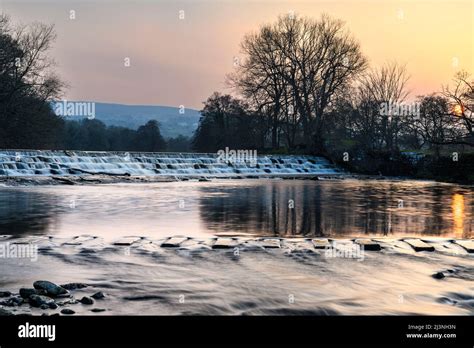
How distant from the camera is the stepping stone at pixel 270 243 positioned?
8.45 meters

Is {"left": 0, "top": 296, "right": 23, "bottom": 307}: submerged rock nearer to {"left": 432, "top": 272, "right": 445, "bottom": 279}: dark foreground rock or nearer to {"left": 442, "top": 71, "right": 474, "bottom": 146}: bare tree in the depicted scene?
{"left": 432, "top": 272, "right": 445, "bottom": 279}: dark foreground rock

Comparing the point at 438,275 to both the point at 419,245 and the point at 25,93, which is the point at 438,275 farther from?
the point at 25,93

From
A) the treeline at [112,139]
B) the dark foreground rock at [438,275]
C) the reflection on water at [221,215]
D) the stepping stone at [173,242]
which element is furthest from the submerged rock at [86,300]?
the treeline at [112,139]

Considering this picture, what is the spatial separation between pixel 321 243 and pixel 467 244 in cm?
265

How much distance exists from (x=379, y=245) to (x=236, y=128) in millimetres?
47827

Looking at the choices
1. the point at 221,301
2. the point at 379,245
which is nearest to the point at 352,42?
the point at 379,245

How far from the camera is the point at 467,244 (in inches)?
349

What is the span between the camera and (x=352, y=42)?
50156 mm

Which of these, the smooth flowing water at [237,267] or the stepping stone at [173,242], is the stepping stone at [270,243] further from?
the stepping stone at [173,242]

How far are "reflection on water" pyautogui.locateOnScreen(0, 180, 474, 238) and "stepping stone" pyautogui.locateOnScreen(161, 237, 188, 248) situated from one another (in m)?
0.70

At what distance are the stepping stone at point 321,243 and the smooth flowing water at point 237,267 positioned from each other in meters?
0.43

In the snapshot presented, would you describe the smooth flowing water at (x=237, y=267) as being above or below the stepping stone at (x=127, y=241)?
below

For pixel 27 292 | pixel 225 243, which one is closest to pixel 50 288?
pixel 27 292
